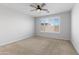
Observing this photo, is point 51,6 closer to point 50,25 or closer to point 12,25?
point 50,25

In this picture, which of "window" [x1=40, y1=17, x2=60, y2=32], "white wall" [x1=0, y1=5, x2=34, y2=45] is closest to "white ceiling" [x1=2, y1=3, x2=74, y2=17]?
"window" [x1=40, y1=17, x2=60, y2=32]

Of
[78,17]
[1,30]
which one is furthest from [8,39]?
[78,17]

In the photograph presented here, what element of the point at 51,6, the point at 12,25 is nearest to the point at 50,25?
the point at 51,6

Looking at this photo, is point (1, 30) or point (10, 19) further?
point (10, 19)

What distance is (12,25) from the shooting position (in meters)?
2.88

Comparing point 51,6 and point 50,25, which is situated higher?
point 51,6

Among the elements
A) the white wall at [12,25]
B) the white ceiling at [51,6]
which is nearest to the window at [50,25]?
the white ceiling at [51,6]

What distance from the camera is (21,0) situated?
2.45 feet

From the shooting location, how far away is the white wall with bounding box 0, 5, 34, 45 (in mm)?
2654

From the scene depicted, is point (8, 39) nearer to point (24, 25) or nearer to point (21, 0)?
point (24, 25)

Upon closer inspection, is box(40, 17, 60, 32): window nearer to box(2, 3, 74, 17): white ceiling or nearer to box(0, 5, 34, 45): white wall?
box(2, 3, 74, 17): white ceiling

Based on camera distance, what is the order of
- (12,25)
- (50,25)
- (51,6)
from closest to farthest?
(50,25) → (51,6) → (12,25)
